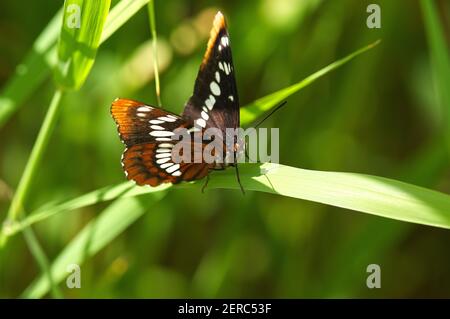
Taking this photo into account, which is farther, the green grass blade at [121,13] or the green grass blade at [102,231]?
the green grass blade at [102,231]

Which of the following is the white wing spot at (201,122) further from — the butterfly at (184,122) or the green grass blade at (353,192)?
the green grass blade at (353,192)

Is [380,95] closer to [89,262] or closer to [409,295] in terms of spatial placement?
[409,295]

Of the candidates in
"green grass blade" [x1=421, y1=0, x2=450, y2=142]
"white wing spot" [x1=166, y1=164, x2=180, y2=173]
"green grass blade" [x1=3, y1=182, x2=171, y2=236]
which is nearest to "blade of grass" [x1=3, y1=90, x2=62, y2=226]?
"green grass blade" [x1=3, y1=182, x2=171, y2=236]

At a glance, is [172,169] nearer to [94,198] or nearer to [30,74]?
[94,198]

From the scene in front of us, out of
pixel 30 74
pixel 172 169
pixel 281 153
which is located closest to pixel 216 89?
pixel 172 169

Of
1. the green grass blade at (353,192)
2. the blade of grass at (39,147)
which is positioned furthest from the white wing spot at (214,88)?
the blade of grass at (39,147)
